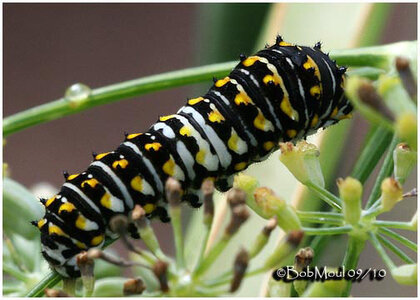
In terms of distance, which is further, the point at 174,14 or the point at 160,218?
the point at 174,14

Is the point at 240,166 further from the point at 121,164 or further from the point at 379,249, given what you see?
the point at 379,249

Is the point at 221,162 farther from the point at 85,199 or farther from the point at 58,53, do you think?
the point at 58,53

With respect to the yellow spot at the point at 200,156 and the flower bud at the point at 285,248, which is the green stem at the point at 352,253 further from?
the yellow spot at the point at 200,156

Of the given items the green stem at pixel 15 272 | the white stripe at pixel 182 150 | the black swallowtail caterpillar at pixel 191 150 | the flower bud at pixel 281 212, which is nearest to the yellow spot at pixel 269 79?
the black swallowtail caterpillar at pixel 191 150

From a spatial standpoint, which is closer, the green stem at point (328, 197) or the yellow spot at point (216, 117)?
the green stem at point (328, 197)

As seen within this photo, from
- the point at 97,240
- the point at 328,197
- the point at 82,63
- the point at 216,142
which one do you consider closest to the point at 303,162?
the point at 328,197

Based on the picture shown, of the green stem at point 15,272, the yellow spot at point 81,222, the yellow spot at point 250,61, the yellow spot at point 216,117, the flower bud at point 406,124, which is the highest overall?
the yellow spot at point 250,61

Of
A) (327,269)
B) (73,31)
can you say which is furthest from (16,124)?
(73,31)

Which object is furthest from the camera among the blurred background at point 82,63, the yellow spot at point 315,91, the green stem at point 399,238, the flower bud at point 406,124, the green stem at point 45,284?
the blurred background at point 82,63
